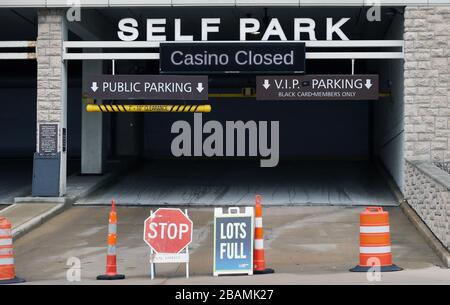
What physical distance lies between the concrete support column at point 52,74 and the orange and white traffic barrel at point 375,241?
940 cm

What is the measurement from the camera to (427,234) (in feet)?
48.5

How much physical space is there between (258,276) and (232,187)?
10.3 metres

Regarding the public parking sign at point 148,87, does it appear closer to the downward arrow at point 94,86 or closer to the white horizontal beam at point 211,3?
the downward arrow at point 94,86

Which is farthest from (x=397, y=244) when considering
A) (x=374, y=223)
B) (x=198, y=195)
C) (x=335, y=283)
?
(x=198, y=195)

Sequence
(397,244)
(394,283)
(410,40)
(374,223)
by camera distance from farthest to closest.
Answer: (410,40) → (397,244) → (374,223) → (394,283)

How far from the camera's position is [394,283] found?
10.4 metres

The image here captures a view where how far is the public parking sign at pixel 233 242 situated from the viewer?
11.4 metres

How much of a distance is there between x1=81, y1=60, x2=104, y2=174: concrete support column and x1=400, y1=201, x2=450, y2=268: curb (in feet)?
29.7

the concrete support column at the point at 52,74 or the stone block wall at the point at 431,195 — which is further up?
the concrete support column at the point at 52,74

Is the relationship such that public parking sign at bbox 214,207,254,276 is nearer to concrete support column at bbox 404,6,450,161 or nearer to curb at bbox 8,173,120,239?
curb at bbox 8,173,120,239

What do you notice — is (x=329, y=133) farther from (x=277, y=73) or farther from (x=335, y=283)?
(x=335, y=283)

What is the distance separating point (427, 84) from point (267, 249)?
6.35 m

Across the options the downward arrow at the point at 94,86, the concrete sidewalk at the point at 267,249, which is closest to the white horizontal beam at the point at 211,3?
the downward arrow at the point at 94,86
